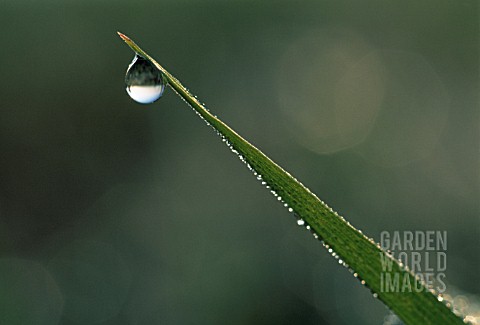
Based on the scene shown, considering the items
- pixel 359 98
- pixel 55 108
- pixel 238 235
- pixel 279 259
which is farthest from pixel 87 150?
pixel 359 98

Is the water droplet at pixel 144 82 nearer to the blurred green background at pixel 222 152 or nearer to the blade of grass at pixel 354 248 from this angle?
the blade of grass at pixel 354 248

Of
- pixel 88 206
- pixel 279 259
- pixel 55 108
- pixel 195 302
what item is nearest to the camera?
pixel 195 302

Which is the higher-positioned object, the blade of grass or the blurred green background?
the blurred green background

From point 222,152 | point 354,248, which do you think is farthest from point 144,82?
point 222,152

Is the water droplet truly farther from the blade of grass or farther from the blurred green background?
the blurred green background

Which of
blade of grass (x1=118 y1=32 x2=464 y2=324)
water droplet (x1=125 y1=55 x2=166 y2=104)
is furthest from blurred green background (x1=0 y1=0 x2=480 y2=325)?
blade of grass (x1=118 y1=32 x2=464 y2=324)

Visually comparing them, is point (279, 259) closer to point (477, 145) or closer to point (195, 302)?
point (195, 302)

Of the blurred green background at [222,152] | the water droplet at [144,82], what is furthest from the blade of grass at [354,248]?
the blurred green background at [222,152]
